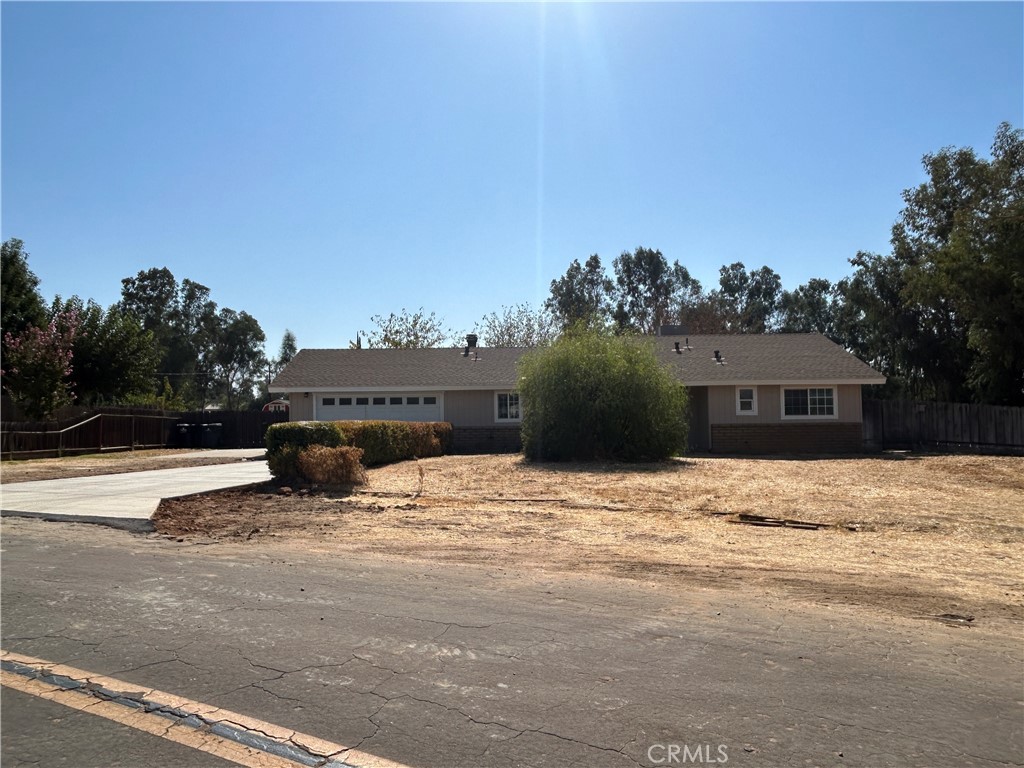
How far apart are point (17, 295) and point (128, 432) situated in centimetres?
1078

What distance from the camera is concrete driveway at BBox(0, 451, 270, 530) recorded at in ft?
37.2

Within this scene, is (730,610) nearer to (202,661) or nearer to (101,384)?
(202,661)

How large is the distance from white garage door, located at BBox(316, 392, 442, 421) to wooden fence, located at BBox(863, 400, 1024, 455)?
16937 mm

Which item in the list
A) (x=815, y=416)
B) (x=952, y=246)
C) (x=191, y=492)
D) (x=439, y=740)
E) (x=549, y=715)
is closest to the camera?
(x=439, y=740)

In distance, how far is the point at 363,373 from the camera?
2973cm

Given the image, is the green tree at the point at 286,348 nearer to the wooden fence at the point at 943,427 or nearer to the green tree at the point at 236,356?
the green tree at the point at 236,356

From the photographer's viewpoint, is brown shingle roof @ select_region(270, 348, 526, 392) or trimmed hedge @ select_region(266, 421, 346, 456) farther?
brown shingle roof @ select_region(270, 348, 526, 392)

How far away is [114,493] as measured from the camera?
559 inches

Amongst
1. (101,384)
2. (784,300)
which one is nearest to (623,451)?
(101,384)

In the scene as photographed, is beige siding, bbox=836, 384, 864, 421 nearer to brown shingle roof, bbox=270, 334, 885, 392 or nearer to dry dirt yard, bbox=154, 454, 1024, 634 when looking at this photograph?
brown shingle roof, bbox=270, 334, 885, 392

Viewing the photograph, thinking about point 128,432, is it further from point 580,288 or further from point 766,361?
point 580,288

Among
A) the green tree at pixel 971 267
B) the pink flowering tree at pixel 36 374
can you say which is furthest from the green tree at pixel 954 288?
the pink flowering tree at pixel 36 374

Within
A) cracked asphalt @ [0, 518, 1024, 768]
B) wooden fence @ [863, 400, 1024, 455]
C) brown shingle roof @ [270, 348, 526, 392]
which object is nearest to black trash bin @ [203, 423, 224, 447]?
brown shingle roof @ [270, 348, 526, 392]

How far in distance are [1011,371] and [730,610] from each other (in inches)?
1174
